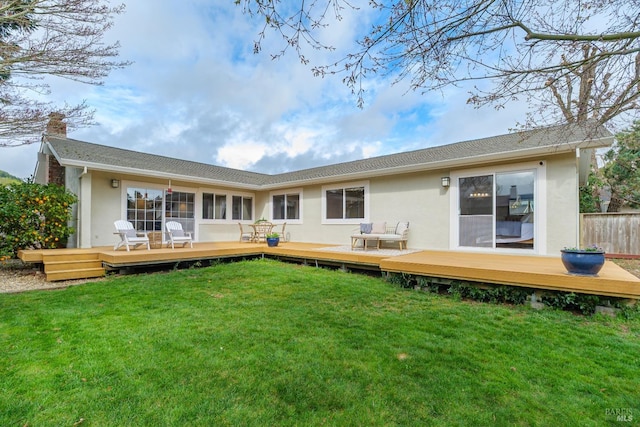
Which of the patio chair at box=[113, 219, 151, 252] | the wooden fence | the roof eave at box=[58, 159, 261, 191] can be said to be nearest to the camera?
the roof eave at box=[58, 159, 261, 191]

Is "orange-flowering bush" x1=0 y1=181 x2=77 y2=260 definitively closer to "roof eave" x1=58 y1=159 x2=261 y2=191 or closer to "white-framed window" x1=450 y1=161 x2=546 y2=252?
"roof eave" x1=58 y1=159 x2=261 y2=191

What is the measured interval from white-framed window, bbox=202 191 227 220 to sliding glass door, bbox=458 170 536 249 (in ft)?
26.4

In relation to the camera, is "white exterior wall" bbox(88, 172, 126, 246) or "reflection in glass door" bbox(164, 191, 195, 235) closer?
"white exterior wall" bbox(88, 172, 126, 246)

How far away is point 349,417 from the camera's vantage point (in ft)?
6.37

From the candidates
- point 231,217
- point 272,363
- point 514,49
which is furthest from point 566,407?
point 231,217

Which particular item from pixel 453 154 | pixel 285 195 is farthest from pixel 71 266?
pixel 453 154

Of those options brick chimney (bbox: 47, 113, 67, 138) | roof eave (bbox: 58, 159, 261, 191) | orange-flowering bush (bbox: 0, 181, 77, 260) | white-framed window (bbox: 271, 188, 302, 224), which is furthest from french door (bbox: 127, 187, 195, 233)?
white-framed window (bbox: 271, 188, 302, 224)

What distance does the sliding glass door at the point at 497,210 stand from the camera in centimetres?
647

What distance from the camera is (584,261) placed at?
407 cm

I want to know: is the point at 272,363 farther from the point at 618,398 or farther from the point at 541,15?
the point at 541,15

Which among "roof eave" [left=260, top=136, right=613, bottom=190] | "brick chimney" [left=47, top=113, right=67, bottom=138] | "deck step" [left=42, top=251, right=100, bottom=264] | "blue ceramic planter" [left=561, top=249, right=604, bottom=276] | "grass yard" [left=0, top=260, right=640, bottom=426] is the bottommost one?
"grass yard" [left=0, top=260, right=640, bottom=426]

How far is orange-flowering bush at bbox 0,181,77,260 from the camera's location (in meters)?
6.40

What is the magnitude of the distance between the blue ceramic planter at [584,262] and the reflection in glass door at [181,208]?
32.5ft

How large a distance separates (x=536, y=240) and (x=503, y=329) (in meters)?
3.84
